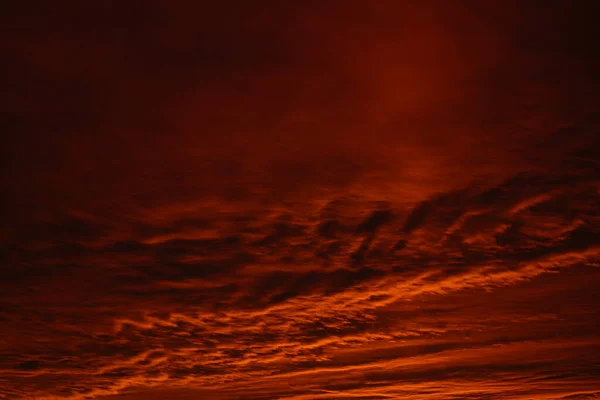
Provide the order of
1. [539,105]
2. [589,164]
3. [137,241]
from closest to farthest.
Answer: [539,105], [589,164], [137,241]

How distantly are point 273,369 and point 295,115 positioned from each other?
2.23 metres

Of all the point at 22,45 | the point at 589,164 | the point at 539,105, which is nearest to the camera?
the point at 22,45

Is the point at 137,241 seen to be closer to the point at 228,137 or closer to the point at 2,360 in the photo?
the point at 228,137

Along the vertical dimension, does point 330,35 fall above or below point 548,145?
above

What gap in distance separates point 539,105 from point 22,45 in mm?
2351

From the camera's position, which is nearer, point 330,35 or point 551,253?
point 330,35

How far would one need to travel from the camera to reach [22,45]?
8.89 feet

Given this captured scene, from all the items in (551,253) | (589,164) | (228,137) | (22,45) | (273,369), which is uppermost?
(22,45)

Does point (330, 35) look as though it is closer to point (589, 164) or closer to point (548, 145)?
point (548, 145)

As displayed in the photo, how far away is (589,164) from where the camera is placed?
3.27m

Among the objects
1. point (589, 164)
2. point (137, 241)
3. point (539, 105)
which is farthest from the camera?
point (137, 241)

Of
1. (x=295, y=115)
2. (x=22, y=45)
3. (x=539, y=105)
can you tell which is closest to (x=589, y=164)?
(x=539, y=105)

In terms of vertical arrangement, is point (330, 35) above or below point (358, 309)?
above

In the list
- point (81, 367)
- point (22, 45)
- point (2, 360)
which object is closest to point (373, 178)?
point (22, 45)
